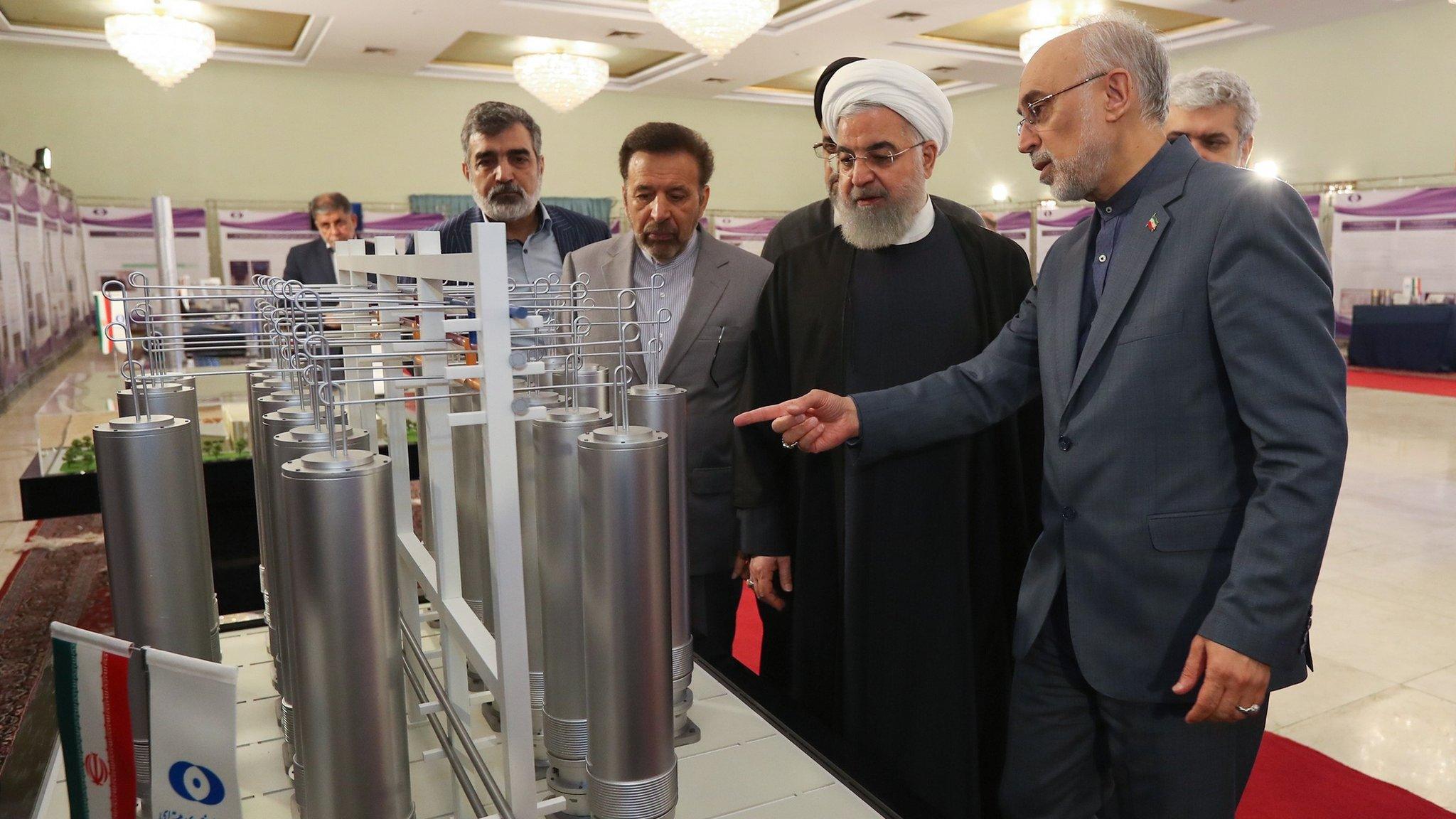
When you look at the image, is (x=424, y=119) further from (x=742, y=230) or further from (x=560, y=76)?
(x=742, y=230)

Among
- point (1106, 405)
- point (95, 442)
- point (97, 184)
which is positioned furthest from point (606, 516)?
point (97, 184)

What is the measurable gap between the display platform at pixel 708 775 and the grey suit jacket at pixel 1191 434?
62cm

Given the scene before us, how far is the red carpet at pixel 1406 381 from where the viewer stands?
416 inches

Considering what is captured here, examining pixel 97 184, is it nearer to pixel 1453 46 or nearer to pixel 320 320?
pixel 320 320

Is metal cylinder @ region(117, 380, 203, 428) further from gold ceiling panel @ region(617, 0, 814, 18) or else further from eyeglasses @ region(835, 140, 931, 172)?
gold ceiling panel @ region(617, 0, 814, 18)

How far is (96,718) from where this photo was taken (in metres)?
1.00

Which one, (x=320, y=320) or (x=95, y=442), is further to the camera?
(x=95, y=442)

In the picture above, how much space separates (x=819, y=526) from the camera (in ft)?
8.23

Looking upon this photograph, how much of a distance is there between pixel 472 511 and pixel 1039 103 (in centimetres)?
125

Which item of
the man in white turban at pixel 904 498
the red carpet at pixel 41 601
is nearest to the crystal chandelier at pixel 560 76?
the red carpet at pixel 41 601

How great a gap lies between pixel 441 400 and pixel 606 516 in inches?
17.1

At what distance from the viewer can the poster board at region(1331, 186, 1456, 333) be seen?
11.2 meters

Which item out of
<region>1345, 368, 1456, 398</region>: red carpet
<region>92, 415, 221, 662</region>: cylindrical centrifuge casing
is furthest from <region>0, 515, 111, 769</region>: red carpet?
<region>1345, 368, 1456, 398</region>: red carpet

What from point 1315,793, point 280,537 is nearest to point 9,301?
point 280,537
